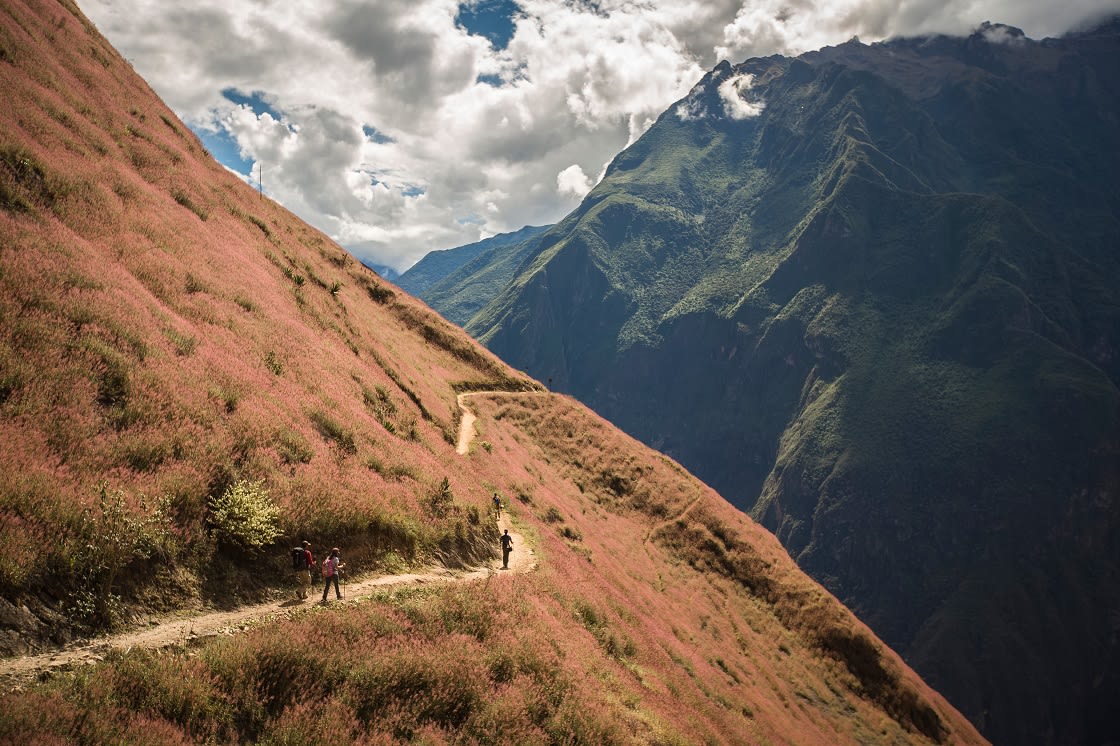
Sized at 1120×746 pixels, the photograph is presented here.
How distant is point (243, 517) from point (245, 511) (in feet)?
0.52

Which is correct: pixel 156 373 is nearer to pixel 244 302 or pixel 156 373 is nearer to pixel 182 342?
pixel 182 342

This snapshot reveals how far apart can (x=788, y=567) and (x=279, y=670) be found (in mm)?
51433

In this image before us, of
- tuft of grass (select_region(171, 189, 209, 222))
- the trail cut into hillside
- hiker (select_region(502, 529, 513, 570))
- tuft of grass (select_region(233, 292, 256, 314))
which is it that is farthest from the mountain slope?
hiker (select_region(502, 529, 513, 570))

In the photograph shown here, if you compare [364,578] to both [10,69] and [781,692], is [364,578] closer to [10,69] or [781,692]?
[10,69]

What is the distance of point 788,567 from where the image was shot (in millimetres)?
52938

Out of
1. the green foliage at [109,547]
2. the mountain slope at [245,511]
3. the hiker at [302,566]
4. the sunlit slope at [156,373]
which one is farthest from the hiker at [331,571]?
the green foliage at [109,547]

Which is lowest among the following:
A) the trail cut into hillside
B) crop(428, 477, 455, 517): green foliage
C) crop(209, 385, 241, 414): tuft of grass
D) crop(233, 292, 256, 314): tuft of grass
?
the trail cut into hillside

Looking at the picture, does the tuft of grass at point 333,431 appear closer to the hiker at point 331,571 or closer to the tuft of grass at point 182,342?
the tuft of grass at point 182,342

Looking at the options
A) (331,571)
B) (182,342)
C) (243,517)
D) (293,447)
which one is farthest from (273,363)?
(331,571)

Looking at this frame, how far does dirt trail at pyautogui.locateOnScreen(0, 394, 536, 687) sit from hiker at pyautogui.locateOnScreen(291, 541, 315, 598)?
31 cm

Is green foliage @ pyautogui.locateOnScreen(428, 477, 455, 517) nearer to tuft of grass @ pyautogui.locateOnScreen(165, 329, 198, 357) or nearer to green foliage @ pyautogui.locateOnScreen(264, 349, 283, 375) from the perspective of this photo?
green foliage @ pyautogui.locateOnScreen(264, 349, 283, 375)

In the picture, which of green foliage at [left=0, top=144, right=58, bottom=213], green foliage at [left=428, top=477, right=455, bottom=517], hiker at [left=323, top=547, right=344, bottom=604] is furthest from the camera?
green foliage at [left=428, top=477, right=455, bottom=517]

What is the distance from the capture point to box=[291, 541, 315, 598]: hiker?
→ 14.8 metres

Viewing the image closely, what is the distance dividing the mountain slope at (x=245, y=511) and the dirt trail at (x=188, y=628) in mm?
368
